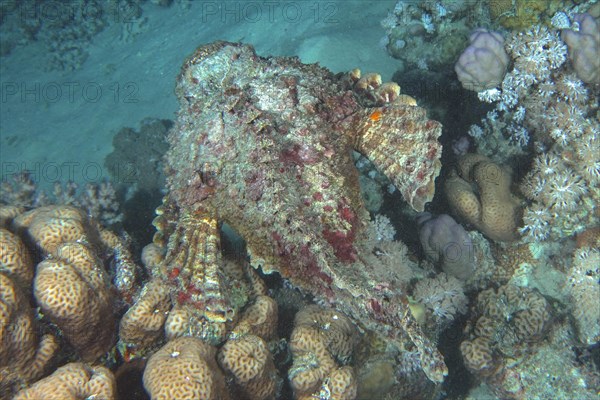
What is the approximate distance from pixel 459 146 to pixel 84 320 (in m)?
5.00

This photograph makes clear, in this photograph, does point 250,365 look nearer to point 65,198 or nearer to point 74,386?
point 74,386

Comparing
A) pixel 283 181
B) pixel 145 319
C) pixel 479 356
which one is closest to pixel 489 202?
pixel 479 356

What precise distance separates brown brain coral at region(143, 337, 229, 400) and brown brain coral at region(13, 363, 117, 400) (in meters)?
0.27

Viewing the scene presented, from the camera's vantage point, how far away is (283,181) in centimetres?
324

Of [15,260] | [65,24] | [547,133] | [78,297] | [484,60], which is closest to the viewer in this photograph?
[78,297]

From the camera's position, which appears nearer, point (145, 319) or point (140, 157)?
point (145, 319)

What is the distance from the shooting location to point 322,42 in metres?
7.64

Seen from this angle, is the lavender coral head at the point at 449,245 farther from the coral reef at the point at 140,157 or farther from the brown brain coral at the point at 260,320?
the coral reef at the point at 140,157

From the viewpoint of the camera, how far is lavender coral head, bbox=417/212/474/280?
448cm

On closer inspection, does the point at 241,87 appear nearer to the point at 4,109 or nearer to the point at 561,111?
the point at 561,111

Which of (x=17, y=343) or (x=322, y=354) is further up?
(x=17, y=343)

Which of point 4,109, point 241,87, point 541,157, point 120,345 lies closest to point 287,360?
point 120,345

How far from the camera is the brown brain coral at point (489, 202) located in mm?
4562

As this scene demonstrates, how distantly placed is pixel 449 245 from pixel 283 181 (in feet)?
7.90
